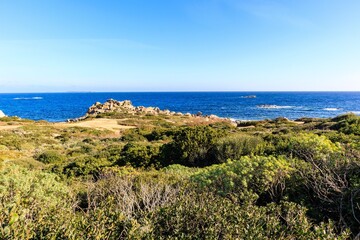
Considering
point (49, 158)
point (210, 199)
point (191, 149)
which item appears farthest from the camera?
point (49, 158)

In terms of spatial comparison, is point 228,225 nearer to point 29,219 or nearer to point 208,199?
point 208,199

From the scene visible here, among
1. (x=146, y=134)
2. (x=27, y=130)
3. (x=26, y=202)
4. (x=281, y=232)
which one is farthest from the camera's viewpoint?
(x=27, y=130)

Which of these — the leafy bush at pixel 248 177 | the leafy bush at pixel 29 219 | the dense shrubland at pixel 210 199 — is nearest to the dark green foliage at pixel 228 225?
the dense shrubland at pixel 210 199

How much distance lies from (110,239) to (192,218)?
1.11 meters

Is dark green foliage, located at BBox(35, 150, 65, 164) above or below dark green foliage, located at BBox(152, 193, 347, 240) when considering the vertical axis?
below

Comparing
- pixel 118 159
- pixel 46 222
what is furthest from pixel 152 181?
pixel 118 159

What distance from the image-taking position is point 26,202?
4.25 m

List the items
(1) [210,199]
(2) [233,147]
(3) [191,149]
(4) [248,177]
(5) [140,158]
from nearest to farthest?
(1) [210,199] < (4) [248,177] < (2) [233,147] < (3) [191,149] < (5) [140,158]

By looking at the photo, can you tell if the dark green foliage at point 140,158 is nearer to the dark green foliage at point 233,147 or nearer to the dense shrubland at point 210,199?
the dense shrubland at point 210,199

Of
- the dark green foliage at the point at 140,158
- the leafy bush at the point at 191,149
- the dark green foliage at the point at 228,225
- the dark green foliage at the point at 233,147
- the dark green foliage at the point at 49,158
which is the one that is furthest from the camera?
the dark green foliage at the point at 49,158

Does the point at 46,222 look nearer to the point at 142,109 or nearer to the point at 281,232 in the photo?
the point at 281,232

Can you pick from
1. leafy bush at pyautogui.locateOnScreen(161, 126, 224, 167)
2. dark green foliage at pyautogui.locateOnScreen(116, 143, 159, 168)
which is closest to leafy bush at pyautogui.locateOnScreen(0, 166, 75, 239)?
dark green foliage at pyautogui.locateOnScreen(116, 143, 159, 168)

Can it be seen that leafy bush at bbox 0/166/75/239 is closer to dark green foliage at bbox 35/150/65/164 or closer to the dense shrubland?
the dense shrubland

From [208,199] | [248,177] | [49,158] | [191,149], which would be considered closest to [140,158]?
[191,149]
